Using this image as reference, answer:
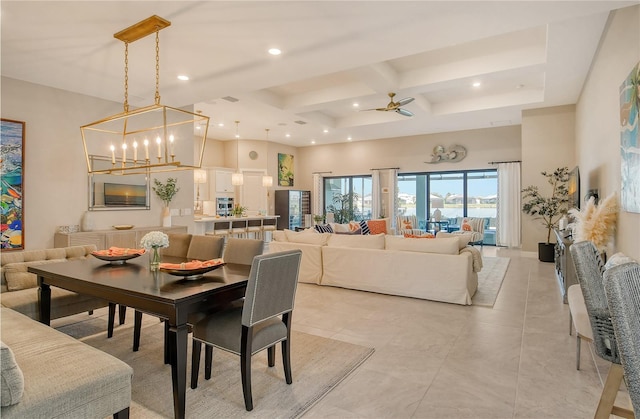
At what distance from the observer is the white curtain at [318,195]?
39.5 feet

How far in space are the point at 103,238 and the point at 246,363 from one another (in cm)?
417

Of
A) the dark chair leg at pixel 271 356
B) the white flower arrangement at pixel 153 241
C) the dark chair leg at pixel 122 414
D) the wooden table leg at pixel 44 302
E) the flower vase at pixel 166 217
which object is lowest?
the dark chair leg at pixel 271 356

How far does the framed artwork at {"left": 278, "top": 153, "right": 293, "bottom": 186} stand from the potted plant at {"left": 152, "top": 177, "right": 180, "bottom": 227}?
5578 mm

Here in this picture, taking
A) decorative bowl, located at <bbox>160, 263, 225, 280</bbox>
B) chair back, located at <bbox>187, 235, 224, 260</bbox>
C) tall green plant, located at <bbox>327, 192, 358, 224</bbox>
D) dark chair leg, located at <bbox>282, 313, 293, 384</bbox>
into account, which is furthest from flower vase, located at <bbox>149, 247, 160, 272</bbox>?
tall green plant, located at <bbox>327, 192, 358, 224</bbox>

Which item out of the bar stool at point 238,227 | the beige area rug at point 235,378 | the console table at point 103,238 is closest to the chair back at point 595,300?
the beige area rug at point 235,378

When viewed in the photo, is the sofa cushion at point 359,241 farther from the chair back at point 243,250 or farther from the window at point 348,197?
the window at point 348,197

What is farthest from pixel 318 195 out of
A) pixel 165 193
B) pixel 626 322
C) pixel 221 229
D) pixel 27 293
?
pixel 626 322

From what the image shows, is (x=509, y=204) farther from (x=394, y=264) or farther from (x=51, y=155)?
(x=51, y=155)

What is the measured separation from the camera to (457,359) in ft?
9.27

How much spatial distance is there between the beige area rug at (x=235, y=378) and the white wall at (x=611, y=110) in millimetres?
2569

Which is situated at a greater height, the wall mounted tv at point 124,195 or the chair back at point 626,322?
the wall mounted tv at point 124,195

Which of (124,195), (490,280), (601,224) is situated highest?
(124,195)

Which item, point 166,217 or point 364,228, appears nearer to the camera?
point 166,217

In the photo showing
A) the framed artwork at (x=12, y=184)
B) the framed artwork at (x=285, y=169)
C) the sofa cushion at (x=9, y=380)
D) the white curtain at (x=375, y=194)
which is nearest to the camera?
the sofa cushion at (x=9, y=380)
